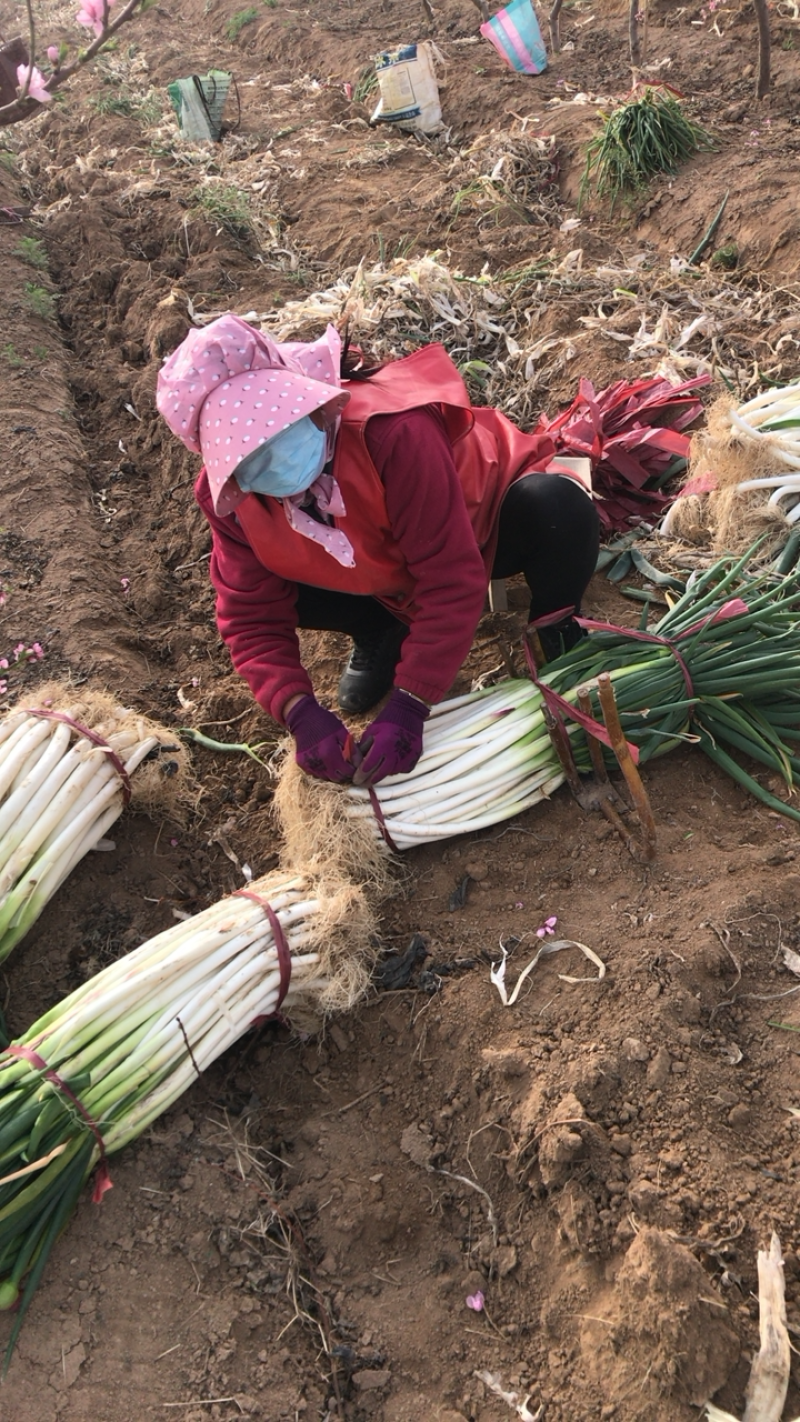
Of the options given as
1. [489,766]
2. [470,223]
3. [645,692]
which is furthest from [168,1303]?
[470,223]

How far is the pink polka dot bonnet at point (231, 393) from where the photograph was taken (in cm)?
167

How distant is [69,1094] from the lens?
165 centimetres

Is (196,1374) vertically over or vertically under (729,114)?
under

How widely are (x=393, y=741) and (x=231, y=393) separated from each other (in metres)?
0.77

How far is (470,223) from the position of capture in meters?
4.67

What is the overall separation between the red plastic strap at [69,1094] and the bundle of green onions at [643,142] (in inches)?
170

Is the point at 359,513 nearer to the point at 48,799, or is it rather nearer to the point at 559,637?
the point at 559,637

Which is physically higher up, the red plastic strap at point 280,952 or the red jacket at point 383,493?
the red jacket at point 383,493

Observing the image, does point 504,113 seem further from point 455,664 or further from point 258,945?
point 258,945

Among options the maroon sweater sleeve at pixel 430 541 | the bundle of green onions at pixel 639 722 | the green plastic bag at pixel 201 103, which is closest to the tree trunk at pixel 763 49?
the green plastic bag at pixel 201 103

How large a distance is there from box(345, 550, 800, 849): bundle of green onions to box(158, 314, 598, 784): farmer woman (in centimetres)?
11

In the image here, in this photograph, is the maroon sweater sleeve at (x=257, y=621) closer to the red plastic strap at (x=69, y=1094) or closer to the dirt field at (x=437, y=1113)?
the dirt field at (x=437, y=1113)

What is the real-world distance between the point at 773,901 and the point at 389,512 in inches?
42.1

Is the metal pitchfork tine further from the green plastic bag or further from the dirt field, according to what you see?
the green plastic bag
